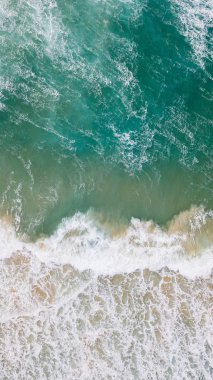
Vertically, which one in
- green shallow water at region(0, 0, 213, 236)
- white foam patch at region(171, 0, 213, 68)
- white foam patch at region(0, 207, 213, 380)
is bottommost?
white foam patch at region(0, 207, 213, 380)

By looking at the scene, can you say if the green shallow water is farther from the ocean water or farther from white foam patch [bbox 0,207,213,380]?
white foam patch [bbox 0,207,213,380]

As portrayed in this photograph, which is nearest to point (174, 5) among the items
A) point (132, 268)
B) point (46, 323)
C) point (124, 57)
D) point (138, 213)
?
point (124, 57)

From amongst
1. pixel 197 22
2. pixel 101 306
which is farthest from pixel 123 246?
pixel 197 22

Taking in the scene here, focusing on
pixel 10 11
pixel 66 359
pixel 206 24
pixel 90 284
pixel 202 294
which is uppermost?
pixel 206 24

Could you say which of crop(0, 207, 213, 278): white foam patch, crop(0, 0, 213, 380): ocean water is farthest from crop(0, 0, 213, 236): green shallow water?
crop(0, 207, 213, 278): white foam patch

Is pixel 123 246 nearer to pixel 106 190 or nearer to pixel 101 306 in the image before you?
pixel 106 190

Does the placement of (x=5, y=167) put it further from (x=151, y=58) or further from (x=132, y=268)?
(x=151, y=58)
